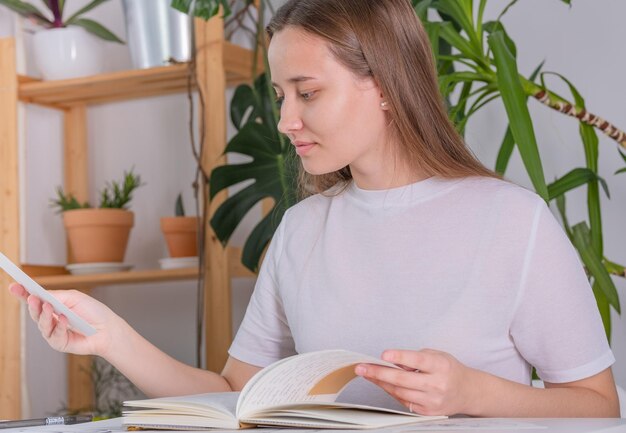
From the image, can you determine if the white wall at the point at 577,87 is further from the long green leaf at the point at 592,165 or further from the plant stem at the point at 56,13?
the plant stem at the point at 56,13

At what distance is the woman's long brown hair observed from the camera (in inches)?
51.6

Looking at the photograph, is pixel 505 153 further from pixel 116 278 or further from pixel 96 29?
pixel 96 29

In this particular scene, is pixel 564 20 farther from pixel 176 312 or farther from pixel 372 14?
pixel 176 312

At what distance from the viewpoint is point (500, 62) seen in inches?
68.8

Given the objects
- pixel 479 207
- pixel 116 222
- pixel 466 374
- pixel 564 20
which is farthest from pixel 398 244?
pixel 116 222

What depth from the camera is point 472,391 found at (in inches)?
41.4

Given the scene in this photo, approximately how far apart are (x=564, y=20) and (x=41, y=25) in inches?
55.5

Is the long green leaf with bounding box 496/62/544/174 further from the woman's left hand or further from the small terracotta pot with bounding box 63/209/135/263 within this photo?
the small terracotta pot with bounding box 63/209/135/263

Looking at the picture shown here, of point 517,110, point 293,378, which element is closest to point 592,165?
point 517,110

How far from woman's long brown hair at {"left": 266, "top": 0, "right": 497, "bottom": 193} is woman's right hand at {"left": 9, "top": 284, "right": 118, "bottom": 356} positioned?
45 centimetres

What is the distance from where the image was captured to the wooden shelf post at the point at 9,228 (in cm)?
255

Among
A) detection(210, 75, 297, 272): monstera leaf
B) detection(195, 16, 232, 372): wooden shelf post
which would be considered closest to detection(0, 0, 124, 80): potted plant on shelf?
detection(195, 16, 232, 372): wooden shelf post

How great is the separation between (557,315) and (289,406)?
42 centimetres

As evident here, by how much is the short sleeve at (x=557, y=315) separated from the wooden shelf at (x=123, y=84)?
1.33 meters
